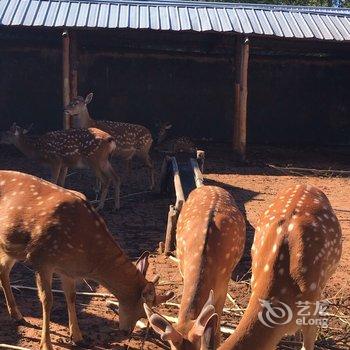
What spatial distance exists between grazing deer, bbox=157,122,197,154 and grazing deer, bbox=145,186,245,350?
22.0 feet

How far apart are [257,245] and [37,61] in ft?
36.0

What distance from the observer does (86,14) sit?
12133 mm

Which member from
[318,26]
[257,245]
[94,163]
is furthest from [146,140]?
[257,245]

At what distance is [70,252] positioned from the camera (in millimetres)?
4469


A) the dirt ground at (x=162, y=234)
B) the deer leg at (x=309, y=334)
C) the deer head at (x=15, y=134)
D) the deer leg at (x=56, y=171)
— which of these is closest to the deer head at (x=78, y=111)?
the dirt ground at (x=162, y=234)

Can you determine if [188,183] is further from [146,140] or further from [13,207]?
[13,207]

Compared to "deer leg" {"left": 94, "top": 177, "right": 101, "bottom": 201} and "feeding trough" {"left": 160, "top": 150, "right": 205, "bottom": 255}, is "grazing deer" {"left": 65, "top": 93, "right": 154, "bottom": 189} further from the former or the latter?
"deer leg" {"left": 94, "top": 177, "right": 101, "bottom": 201}

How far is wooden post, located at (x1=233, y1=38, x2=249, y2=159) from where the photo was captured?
11.9 meters

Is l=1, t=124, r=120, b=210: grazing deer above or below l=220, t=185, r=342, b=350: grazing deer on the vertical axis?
below

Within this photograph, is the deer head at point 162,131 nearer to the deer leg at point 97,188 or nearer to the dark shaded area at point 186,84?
the dark shaded area at point 186,84

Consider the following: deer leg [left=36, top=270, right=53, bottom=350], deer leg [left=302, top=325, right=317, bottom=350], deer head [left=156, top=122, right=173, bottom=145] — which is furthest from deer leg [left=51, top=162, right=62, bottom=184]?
deer leg [left=302, top=325, right=317, bottom=350]

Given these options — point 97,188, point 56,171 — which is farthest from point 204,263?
point 97,188

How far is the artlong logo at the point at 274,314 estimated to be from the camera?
3.50m

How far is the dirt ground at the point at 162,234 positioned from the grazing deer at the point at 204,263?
709 mm
